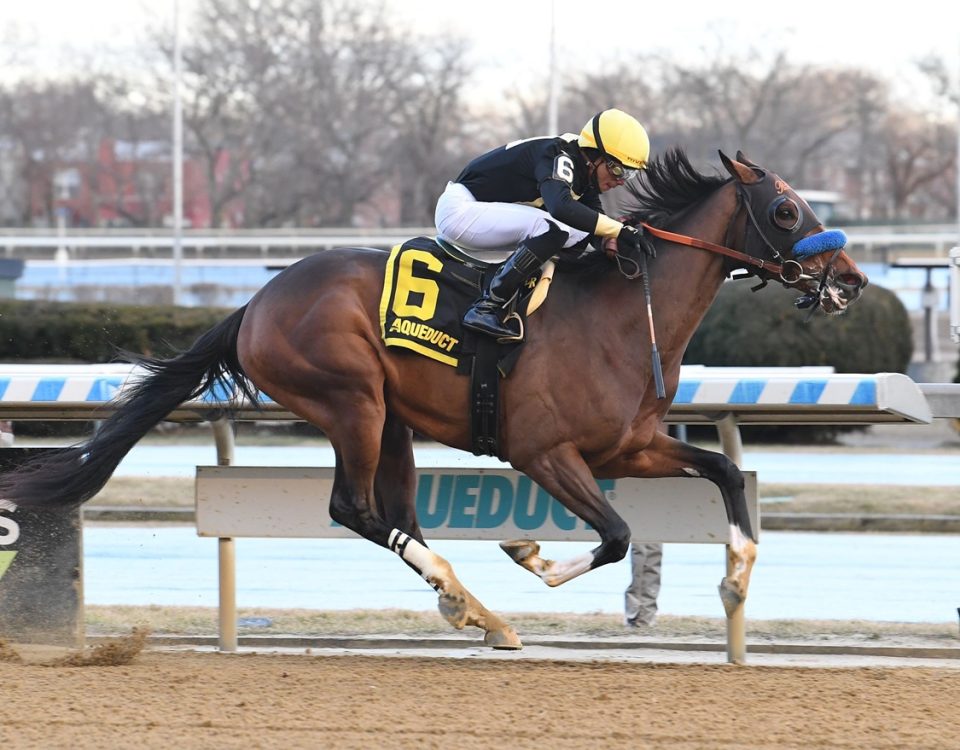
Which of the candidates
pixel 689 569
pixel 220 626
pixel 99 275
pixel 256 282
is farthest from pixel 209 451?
pixel 99 275

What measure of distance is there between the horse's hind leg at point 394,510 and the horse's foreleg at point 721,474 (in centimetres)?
79

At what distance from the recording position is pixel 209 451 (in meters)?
16.8

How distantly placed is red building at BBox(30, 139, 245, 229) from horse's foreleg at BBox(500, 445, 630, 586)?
47.1 metres

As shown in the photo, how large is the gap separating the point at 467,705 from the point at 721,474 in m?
1.54

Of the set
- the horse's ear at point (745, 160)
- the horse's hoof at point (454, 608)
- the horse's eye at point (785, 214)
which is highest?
the horse's ear at point (745, 160)

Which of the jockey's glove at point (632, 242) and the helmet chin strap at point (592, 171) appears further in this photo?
the helmet chin strap at point (592, 171)

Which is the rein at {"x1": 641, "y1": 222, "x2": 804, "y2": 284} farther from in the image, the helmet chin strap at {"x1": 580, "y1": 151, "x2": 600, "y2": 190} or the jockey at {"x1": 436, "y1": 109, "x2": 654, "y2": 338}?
the helmet chin strap at {"x1": 580, "y1": 151, "x2": 600, "y2": 190}

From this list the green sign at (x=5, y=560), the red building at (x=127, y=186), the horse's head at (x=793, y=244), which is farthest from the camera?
the red building at (x=127, y=186)

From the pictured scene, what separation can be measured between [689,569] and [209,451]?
24.6 feet

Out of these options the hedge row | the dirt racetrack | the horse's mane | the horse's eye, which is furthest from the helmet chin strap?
the hedge row

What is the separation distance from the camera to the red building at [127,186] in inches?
2088

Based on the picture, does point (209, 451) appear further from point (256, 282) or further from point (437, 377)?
point (256, 282)

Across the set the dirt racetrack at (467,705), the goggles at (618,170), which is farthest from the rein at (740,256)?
the dirt racetrack at (467,705)

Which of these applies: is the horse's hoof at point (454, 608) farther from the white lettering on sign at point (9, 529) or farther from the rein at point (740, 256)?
the white lettering on sign at point (9, 529)
